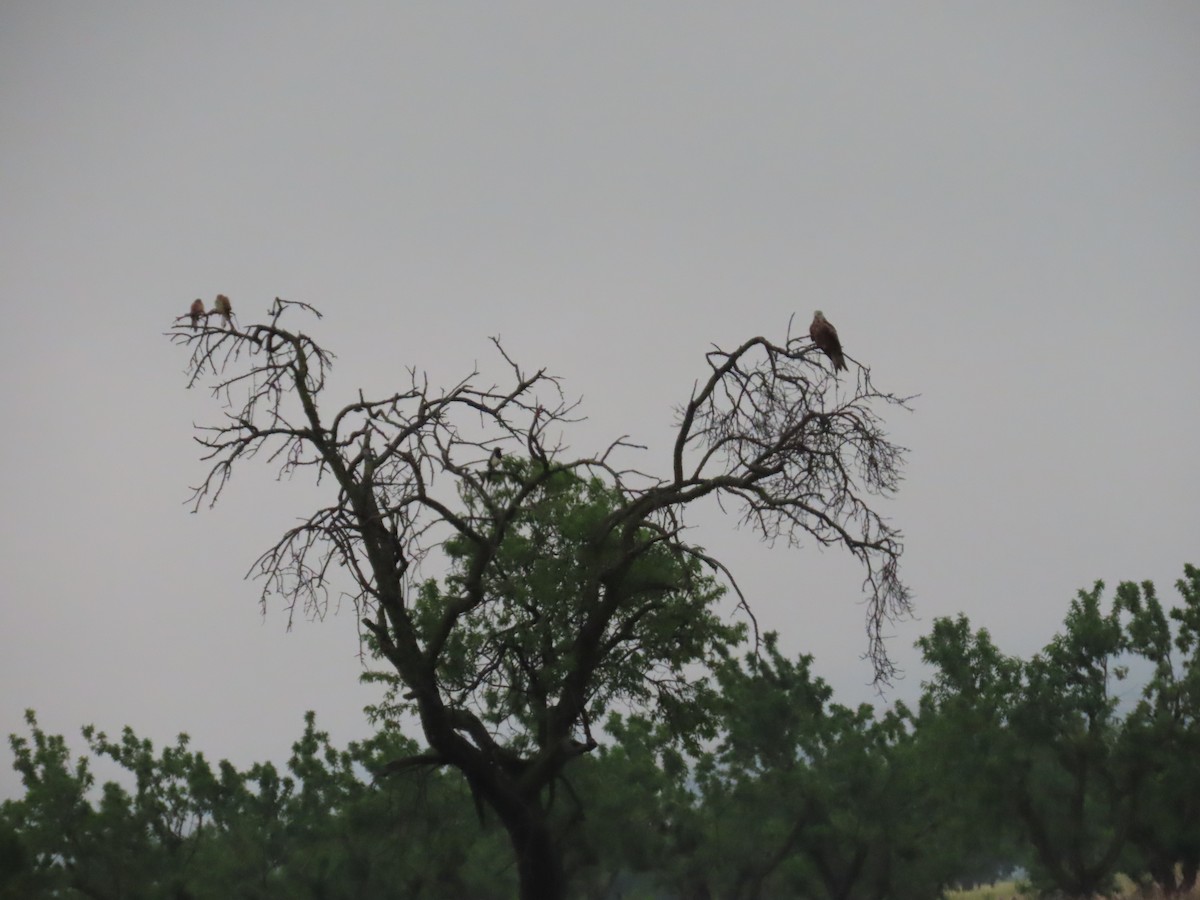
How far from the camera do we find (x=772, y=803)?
132 ft

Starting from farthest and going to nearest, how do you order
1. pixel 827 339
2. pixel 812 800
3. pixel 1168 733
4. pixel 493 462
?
pixel 812 800 → pixel 1168 733 → pixel 493 462 → pixel 827 339

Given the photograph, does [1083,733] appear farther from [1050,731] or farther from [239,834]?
[239,834]

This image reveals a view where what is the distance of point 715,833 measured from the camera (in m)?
41.3

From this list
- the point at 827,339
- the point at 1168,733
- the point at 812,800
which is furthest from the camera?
the point at 812,800

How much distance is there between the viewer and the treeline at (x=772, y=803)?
32.7 m

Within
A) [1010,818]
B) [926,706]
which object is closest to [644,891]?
[926,706]

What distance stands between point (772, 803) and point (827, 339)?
2845 cm

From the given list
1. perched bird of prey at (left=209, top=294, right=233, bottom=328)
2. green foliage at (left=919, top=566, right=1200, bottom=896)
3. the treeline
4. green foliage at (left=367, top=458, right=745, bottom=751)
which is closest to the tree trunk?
green foliage at (left=367, top=458, right=745, bottom=751)

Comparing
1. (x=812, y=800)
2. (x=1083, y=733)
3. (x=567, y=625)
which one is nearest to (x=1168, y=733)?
(x=1083, y=733)

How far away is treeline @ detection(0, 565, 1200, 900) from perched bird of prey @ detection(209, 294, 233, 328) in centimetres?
1456

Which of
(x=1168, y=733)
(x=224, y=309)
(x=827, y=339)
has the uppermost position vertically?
(x=224, y=309)

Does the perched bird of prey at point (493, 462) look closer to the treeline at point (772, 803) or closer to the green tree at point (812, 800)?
the treeline at point (772, 803)

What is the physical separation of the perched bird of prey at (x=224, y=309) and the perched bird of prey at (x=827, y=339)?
7.22 metres

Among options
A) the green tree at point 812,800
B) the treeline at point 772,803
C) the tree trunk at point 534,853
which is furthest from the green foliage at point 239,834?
the tree trunk at point 534,853
